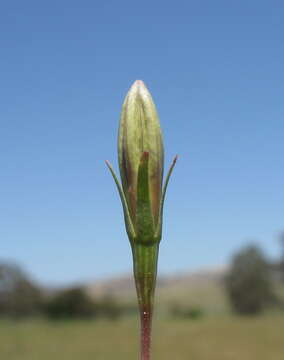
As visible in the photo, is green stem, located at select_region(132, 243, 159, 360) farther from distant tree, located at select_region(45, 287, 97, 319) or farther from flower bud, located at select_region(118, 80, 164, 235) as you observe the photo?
distant tree, located at select_region(45, 287, 97, 319)

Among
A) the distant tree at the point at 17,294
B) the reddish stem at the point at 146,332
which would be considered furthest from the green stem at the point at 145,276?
the distant tree at the point at 17,294

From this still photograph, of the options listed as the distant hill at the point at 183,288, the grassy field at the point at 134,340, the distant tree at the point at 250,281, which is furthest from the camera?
the distant hill at the point at 183,288

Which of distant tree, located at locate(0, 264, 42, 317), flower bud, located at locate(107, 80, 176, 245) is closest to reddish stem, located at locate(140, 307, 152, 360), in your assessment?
flower bud, located at locate(107, 80, 176, 245)

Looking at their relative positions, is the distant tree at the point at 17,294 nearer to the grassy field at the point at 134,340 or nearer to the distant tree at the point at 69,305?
the distant tree at the point at 69,305

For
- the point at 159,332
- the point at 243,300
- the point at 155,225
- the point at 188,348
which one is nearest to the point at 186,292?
the point at 243,300

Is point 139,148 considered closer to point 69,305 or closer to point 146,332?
point 146,332

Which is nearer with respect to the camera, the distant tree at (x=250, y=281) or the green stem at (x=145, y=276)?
the green stem at (x=145, y=276)

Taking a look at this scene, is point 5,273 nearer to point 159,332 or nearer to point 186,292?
point 159,332
